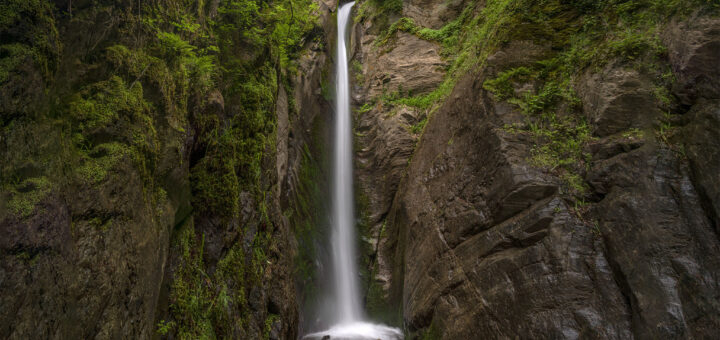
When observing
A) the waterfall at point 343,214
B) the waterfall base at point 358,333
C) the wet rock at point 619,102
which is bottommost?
the waterfall base at point 358,333

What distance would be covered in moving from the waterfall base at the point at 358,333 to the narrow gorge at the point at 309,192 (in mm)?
100

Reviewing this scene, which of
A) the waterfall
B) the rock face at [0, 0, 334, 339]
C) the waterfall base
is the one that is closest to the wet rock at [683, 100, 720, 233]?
the waterfall base

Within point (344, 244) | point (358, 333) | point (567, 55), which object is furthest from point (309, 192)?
point (567, 55)

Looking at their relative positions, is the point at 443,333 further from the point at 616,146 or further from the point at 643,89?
the point at 643,89

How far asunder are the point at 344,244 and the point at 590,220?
6.92m

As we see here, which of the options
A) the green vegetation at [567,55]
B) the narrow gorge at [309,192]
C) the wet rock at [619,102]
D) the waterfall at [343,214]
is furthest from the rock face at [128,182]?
the wet rock at [619,102]

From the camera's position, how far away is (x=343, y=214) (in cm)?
1081

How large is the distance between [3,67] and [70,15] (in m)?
0.95

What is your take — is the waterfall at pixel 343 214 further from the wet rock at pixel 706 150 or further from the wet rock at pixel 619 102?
the wet rock at pixel 706 150

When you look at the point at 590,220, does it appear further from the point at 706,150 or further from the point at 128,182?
the point at 128,182

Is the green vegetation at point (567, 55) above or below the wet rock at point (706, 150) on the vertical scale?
above

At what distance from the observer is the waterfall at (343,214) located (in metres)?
9.50

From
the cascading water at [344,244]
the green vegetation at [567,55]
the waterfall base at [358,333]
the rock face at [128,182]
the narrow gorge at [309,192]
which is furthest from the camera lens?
the cascading water at [344,244]

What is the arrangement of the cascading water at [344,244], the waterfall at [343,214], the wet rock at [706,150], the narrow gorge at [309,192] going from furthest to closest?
the waterfall at [343,214]
the cascading water at [344,244]
the wet rock at [706,150]
the narrow gorge at [309,192]
